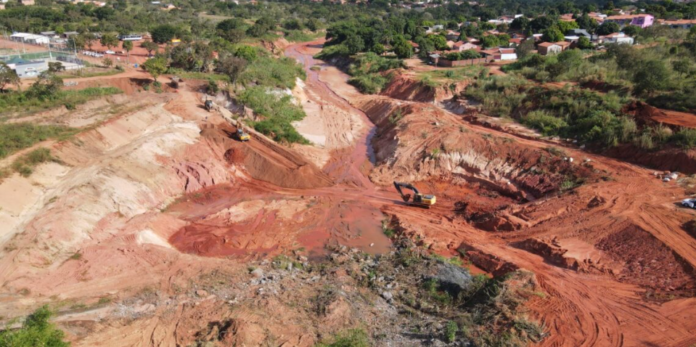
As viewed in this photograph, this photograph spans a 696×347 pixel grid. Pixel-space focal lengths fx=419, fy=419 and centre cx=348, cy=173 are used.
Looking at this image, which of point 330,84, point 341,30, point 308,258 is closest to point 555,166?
point 308,258

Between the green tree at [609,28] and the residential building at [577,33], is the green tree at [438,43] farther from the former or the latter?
the green tree at [609,28]

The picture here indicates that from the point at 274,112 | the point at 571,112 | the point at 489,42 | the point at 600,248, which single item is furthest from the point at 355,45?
the point at 600,248

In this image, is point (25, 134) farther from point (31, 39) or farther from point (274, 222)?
point (31, 39)

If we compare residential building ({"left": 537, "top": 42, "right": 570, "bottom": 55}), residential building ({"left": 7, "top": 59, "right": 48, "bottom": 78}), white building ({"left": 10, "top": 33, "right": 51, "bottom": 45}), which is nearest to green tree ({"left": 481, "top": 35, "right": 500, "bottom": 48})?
residential building ({"left": 537, "top": 42, "right": 570, "bottom": 55})

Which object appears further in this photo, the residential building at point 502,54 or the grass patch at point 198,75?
the residential building at point 502,54

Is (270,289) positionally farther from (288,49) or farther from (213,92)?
(288,49)

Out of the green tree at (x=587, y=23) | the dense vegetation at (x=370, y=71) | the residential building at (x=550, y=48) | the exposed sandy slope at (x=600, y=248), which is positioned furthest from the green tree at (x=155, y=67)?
the green tree at (x=587, y=23)
